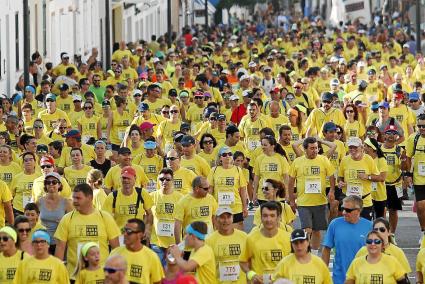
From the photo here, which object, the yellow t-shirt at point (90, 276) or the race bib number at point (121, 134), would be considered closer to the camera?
the yellow t-shirt at point (90, 276)

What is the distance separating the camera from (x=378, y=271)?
14.9m

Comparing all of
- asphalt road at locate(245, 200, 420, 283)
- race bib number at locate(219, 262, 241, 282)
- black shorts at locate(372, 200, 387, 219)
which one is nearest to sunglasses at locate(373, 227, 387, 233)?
race bib number at locate(219, 262, 241, 282)

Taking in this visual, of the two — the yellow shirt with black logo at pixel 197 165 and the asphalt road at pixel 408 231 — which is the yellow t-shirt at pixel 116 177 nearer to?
the yellow shirt with black logo at pixel 197 165

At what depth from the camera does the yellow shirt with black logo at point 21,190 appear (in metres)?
20.0

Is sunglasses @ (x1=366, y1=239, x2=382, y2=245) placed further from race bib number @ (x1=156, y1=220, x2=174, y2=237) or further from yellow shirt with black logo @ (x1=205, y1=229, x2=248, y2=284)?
race bib number @ (x1=156, y1=220, x2=174, y2=237)

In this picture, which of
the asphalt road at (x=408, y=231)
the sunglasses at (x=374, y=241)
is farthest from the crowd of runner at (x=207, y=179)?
the asphalt road at (x=408, y=231)

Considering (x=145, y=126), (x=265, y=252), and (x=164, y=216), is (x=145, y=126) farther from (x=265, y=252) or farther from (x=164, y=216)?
(x=265, y=252)

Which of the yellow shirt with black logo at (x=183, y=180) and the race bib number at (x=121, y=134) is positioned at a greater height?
the race bib number at (x=121, y=134)

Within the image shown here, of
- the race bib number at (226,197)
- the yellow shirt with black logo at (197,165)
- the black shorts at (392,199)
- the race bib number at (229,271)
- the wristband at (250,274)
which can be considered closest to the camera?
the wristband at (250,274)

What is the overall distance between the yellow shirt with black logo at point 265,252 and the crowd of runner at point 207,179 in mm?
12

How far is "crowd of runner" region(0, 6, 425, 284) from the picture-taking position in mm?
15062

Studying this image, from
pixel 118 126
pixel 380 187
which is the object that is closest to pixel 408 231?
pixel 380 187

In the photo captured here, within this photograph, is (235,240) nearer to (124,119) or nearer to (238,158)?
(238,158)

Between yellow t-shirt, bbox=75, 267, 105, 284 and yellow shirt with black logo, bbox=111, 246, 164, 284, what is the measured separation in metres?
0.24
